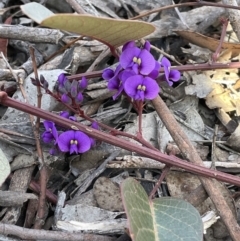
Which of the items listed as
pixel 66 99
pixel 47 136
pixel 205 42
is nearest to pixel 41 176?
pixel 47 136

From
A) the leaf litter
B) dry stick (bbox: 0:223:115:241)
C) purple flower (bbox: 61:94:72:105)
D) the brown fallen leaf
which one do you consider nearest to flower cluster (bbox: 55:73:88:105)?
purple flower (bbox: 61:94:72:105)

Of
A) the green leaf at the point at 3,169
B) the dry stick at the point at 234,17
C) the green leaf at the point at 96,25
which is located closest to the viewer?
the green leaf at the point at 96,25

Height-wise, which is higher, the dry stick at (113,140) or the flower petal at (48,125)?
the dry stick at (113,140)

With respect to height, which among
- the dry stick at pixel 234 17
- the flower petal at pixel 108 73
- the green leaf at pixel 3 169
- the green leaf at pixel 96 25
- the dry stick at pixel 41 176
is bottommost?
the dry stick at pixel 41 176

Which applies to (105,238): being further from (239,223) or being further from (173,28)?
(173,28)

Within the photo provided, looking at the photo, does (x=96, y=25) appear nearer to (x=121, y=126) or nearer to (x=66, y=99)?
(x=66, y=99)

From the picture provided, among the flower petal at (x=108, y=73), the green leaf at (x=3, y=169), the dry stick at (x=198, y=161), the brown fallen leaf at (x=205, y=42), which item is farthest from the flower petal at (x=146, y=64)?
the brown fallen leaf at (x=205, y=42)

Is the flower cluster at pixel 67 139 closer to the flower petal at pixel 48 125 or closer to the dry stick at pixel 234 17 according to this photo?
the flower petal at pixel 48 125

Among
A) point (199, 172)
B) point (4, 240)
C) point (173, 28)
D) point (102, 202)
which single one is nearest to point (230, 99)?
point (173, 28)
